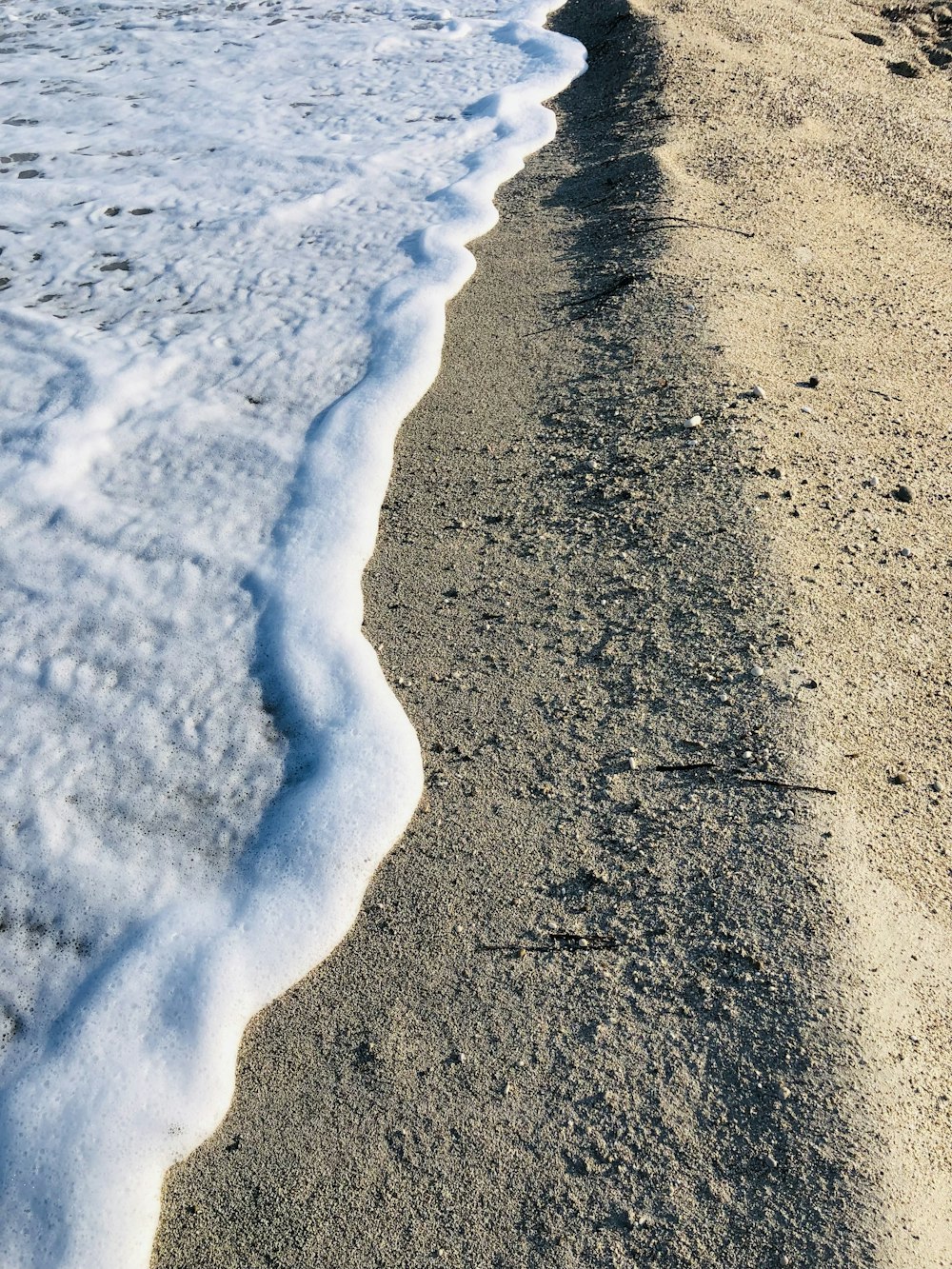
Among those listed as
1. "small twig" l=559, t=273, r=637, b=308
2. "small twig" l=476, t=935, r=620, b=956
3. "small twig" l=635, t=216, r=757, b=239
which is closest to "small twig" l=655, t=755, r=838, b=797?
"small twig" l=476, t=935, r=620, b=956

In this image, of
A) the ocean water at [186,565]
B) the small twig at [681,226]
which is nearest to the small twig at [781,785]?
the ocean water at [186,565]

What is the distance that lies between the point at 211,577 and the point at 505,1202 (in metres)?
1.75

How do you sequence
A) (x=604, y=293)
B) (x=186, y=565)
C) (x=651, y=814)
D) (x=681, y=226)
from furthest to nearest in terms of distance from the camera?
(x=681, y=226)
(x=604, y=293)
(x=186, y=565)
(x=651, y=814)

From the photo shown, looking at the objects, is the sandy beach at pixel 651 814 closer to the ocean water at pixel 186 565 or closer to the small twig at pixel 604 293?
the small twig at pixel 604 293

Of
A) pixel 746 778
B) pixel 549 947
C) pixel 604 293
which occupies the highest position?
pixel 604 293

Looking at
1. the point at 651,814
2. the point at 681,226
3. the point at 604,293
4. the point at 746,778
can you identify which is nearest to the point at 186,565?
the point at 651,814

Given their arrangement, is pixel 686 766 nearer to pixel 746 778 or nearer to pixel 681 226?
pixel 746 778

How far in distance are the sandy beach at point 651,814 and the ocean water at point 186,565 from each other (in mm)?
129

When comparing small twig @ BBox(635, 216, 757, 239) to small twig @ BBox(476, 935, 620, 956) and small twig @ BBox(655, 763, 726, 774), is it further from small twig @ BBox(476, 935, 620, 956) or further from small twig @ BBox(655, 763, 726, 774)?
small twig @ BBox(476, 935, 620, 956)

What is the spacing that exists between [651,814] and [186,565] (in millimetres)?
1496

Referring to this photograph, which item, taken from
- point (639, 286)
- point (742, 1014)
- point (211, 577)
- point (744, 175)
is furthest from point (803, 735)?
point (744, 175)

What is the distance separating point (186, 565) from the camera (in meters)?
2.75

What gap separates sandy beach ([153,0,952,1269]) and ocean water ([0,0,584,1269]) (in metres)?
0.13

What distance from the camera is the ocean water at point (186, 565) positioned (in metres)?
1.80
